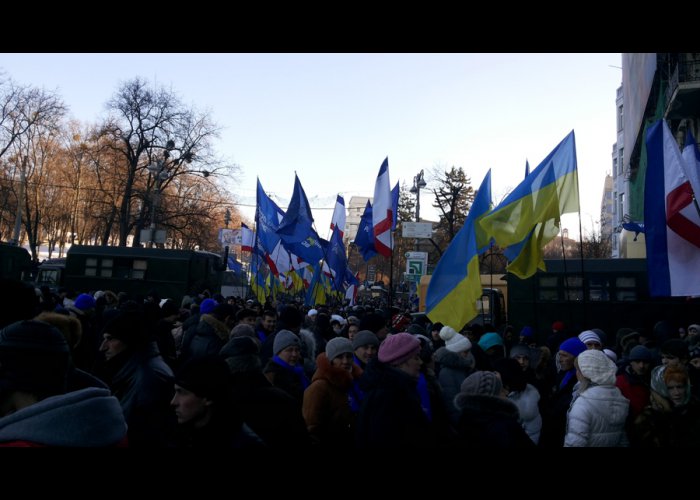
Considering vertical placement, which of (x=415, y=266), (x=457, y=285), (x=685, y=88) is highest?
(x=685, y=88)

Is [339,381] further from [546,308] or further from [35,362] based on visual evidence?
[546,308]

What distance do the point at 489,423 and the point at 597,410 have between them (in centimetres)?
124

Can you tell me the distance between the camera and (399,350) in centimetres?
416

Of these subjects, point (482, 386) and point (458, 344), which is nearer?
point (482, 386)

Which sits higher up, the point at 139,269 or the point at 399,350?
the point at 139,269

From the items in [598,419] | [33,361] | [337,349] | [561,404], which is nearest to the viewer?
[33,361]

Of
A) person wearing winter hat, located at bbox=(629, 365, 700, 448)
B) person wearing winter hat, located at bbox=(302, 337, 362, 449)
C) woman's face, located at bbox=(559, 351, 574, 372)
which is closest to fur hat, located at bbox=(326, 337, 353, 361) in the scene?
person wearing winter hat, located at bbox=(302, 337, 362, 449)

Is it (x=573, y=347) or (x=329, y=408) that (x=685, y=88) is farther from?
(x=329, y=408)

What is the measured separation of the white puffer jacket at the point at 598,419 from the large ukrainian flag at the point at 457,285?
121 inches

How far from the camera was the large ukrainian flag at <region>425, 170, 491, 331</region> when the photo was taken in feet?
24.8

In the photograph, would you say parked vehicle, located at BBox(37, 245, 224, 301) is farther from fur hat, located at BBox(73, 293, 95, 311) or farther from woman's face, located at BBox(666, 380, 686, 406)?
woman's face, located at BBox(666, 380, 686, 406)

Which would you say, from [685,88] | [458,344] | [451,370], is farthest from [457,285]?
[685,88]
